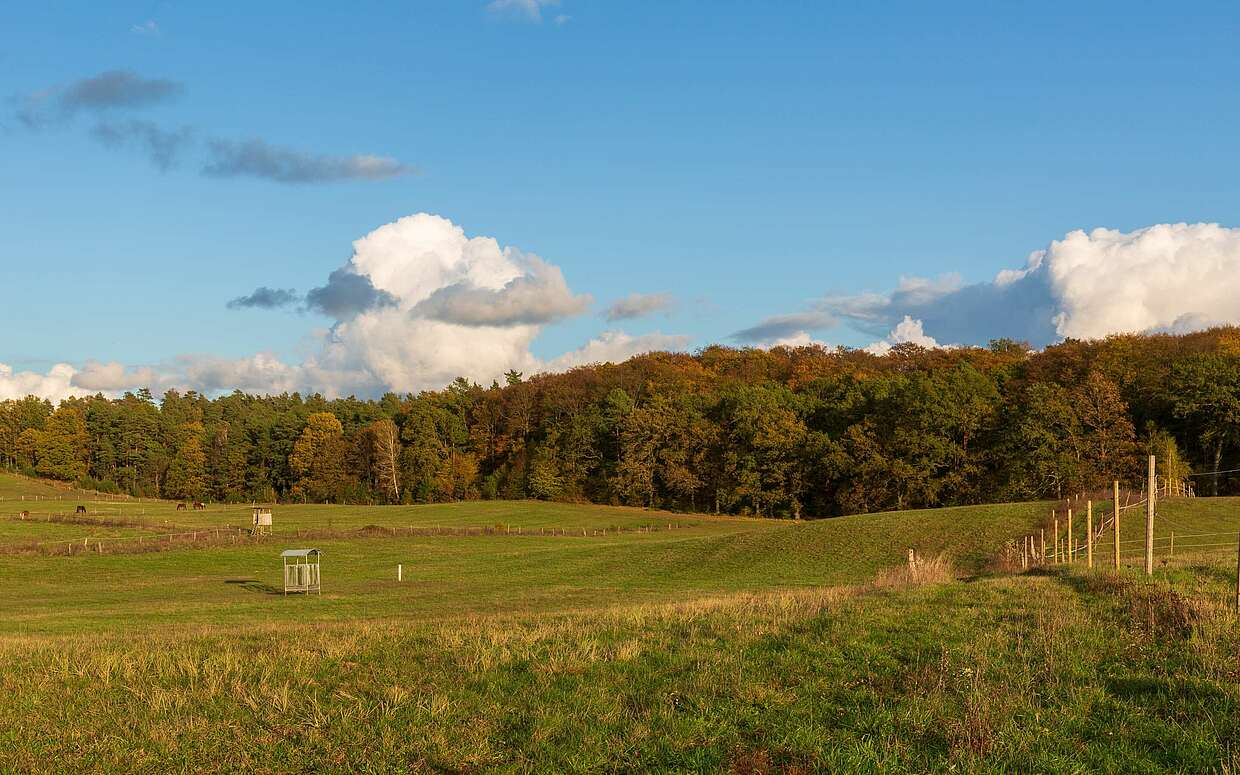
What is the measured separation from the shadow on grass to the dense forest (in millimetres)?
50358

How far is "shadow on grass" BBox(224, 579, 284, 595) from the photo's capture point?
141ft

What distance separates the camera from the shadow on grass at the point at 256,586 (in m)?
43.1

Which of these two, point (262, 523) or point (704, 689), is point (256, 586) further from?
point (704, 689)

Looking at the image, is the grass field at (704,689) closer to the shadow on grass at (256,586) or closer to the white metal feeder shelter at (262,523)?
the shadow on grass at (256,586)

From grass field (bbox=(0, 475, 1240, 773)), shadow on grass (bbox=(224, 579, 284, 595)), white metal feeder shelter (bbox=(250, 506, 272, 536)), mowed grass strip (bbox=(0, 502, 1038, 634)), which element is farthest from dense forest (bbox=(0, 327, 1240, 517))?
shadow on grass (bbox=(224, 579, 284, 595))

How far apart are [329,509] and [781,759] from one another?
10426cm

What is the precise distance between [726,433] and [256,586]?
6519cm

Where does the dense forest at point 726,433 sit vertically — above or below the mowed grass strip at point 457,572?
above

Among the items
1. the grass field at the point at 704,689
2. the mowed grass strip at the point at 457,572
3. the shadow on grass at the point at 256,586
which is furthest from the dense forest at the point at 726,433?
the shadow on grass at the point at 256,586

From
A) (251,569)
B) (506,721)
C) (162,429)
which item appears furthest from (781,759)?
(162,429)

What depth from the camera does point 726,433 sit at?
103m

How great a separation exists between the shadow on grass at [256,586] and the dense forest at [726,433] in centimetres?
5036

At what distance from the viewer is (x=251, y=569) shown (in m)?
55.1

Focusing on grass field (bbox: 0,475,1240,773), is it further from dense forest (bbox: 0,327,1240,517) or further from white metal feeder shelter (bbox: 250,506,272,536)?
white metal feeder shelter (bbox: 250,506,272,536)
